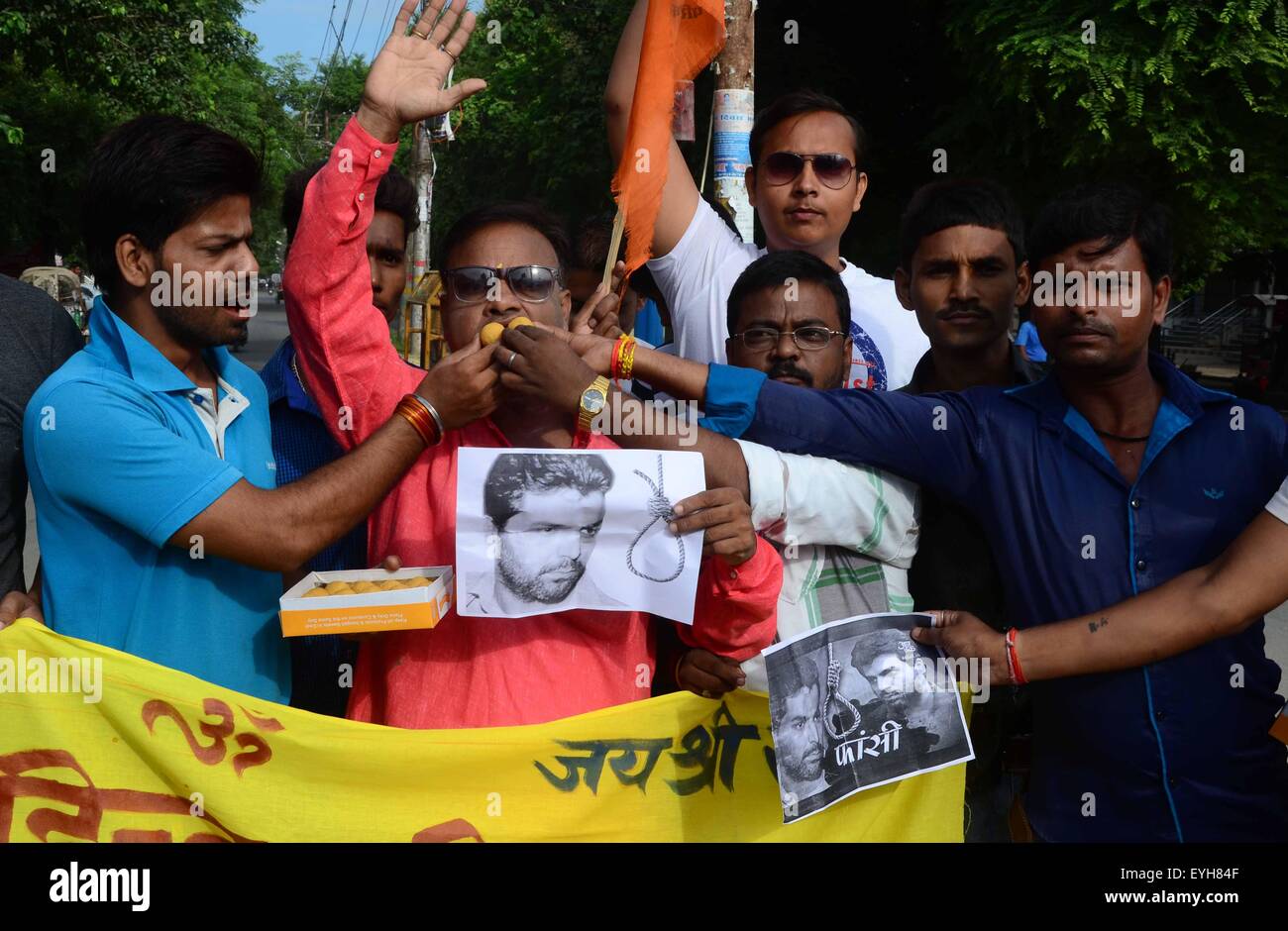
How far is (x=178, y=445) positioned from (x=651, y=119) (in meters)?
1.25

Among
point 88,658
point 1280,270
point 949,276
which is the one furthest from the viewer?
point 1280,270

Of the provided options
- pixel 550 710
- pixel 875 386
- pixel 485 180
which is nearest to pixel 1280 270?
pixel 485 180

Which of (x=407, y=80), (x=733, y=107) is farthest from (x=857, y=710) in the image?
(x=733, y=107)

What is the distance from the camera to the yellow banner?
2.47 meters

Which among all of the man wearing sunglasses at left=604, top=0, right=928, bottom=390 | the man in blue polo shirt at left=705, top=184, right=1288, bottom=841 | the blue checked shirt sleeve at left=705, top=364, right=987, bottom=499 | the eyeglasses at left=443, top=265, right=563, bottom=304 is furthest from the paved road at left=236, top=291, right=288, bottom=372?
the man in blue polo shirt at left=705, top=184, right=1288, bottom=841

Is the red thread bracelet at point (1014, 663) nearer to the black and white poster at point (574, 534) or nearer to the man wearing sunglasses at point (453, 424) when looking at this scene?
the man wearing sunglasses at point (453, 424)

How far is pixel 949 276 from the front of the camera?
3.20m

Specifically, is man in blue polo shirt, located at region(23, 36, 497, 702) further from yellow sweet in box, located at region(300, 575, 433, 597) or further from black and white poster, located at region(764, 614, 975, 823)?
black and white poster, located at region(764, 614, 975, 823)

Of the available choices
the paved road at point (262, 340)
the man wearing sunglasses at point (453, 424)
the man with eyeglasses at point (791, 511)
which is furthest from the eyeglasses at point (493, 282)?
the paved road at point (262, 340)

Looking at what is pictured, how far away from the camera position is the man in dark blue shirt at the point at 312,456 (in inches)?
120
